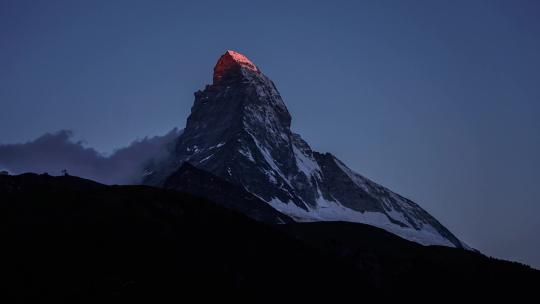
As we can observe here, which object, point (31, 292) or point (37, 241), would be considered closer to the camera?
point (31, 292)

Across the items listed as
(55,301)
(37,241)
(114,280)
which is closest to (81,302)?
(55,301)

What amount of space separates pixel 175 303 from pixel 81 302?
70.6 feet

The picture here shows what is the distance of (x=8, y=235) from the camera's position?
200 metres

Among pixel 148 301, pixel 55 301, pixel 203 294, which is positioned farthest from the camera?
pixel 203 294

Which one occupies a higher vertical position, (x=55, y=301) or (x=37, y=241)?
(x=37, y=241)

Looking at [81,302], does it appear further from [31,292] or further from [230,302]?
[230,302]

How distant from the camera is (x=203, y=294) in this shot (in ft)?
650

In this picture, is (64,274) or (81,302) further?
(64,274)

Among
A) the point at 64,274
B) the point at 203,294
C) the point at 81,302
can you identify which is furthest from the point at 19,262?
the point at 203,294

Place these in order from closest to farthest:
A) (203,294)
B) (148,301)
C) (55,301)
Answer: (55,301), (148,301), (203,294)

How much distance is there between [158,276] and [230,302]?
15.7 metres

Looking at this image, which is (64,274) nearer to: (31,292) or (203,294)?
(31,292)

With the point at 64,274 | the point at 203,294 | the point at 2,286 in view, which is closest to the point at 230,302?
the point at 203,294

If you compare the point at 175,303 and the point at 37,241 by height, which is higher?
the point at 37,241
